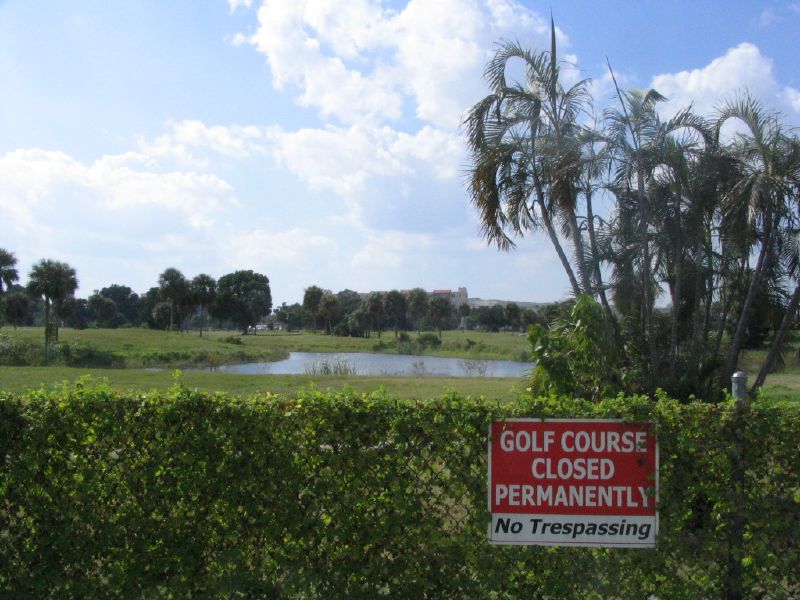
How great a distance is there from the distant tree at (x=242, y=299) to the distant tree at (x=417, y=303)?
71.9 ft

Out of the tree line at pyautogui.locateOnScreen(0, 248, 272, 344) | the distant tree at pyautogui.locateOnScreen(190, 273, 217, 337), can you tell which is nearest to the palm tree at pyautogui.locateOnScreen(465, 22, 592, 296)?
the tree line at pyautogui.locateOnScreen(0, 248, 272, 344)

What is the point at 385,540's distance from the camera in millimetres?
4117

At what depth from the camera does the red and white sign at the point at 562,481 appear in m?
4.02

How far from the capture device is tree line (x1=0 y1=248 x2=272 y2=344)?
5241 cm

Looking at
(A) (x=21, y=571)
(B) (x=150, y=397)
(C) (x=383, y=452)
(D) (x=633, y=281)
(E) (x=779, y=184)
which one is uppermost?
(E) (x=779, y=184)

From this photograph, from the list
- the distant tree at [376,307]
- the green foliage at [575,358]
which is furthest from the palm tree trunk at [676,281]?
the distant tree at [376,307]

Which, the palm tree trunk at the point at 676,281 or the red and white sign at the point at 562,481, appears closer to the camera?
the red and white sign at the point at 562,481

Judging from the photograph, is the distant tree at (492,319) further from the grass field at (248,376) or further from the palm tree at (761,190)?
the palm tree at (761,190)

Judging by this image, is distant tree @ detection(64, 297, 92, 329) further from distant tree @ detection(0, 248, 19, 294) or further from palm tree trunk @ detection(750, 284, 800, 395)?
palm tree trunk @ detection(750, 284, 800, 395)

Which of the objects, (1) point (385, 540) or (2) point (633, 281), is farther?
(2) point (633, 281)

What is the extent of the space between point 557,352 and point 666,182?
5.61 metres

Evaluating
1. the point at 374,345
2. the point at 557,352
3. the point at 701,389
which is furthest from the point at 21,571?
the point at 374,345

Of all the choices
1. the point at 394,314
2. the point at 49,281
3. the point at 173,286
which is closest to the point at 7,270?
the point at 49,281

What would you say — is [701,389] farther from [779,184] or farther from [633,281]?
[779,184]
